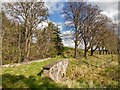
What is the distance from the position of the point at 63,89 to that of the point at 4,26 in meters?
20.3

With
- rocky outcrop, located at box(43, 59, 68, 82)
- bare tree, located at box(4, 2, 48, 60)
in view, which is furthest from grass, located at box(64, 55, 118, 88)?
bare tree, located at box(4, 2, 48, 60)

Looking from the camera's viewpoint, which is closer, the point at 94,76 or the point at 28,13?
the point at 94,76

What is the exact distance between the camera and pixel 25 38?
28969mm

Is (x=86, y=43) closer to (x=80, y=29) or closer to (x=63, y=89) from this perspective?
(x=80, y=29)

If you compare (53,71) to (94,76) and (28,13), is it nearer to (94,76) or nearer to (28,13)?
(94,76)

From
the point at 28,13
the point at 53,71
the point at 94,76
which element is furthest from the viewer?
the point at 28,13

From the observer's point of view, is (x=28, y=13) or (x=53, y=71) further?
(x=28, y=13)

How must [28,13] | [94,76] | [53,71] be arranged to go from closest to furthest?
[53,71] < [94,76] < [28,13]

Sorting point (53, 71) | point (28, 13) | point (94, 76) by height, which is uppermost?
point (28, 13)

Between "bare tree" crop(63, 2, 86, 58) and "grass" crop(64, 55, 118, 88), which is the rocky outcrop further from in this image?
"bare tree" crop(63, 2, 86, 58)

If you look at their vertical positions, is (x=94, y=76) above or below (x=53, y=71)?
below

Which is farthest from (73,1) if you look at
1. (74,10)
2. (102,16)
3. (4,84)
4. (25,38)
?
(4,84)

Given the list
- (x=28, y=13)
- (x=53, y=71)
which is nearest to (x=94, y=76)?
(x=53, y=71)

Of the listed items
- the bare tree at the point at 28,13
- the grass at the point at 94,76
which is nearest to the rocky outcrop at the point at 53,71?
the grass at the point at 94,76
